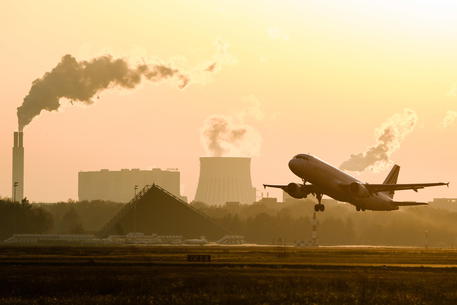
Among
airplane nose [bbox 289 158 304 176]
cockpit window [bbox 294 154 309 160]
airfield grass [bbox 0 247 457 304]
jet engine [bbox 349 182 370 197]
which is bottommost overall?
airfield grass [bbox 0 247 457 304]

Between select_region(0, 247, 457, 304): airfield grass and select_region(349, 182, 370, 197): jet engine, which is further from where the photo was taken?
select_region(349, 182, 370, 197): jet engine

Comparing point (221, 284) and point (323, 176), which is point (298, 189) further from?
point (221, 284)

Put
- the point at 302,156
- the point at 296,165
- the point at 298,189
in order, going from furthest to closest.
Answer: the point at 298,189 → the point at 302,156 → the point at 296,165

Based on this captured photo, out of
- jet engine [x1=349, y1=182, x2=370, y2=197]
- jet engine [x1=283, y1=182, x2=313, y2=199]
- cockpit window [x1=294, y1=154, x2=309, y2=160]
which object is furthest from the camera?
jet engine [x1=349, y1=182, x2=370, y2=197]

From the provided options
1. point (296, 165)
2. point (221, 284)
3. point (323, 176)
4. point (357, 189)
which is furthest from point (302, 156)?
point (221, 284)

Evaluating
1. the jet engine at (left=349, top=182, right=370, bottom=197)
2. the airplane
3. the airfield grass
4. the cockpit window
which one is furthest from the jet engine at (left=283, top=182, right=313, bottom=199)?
the airfield grass

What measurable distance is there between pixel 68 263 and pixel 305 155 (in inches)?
1527

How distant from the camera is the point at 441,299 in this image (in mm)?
80750

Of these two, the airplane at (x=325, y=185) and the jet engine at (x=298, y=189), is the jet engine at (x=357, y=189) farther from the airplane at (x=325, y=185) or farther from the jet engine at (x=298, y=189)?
the jet engine at (x=298, y=189)

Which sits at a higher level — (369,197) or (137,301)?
(369,197)

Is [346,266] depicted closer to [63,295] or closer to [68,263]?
[68,263]

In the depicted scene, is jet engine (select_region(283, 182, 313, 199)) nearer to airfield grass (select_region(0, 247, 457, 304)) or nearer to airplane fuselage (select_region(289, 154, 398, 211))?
airplane fuselage (select_region(289, 154, 398, 211))

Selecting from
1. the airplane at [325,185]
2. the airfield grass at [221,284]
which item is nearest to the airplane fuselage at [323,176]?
the airplane at [325,185]

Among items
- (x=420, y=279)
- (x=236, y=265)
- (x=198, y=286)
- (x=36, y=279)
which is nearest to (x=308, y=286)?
(x=198, y=286)
